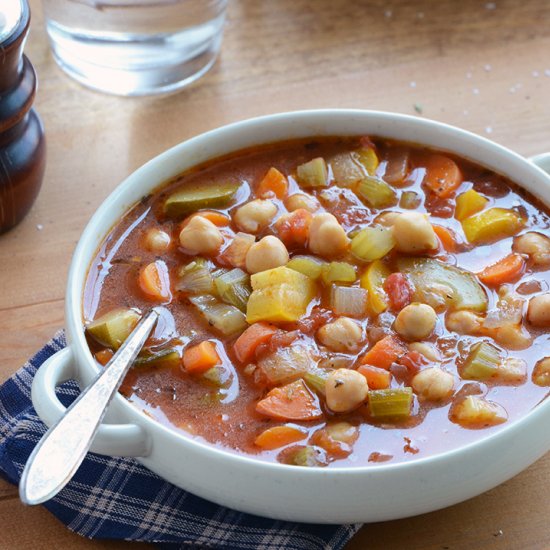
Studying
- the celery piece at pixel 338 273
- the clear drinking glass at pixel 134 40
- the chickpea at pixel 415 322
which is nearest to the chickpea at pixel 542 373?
the chickpea at pixel 415 322

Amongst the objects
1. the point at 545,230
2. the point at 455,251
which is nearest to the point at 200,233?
the point at 455,251

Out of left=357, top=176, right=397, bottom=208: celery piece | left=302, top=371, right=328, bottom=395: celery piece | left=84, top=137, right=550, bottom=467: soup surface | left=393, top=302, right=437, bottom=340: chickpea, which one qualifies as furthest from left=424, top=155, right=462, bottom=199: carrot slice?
left=302, top=371, right=328, bottom=395: celery piece

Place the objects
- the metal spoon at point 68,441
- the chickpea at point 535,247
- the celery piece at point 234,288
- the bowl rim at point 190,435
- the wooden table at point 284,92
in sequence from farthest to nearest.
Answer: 1. the wooden table at point 284,92
2. the chickpea at point 535,247
3. the celery piece at point 234,288
4. the bowl rim at point 190,435
5. the metal spoon at point 68,441

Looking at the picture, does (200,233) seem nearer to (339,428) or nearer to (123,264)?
(123,264)

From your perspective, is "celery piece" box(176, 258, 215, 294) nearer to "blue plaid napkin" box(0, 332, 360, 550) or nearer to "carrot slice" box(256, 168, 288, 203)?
"carrot slice" box(256, 168, 288, 203)

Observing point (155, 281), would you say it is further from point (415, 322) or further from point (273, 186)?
point (415, 322)

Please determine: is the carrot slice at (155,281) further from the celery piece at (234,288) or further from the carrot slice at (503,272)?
the carrot slice at (503,272)

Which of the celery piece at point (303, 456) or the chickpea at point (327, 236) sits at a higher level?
the chickpea at point (327, 236)
